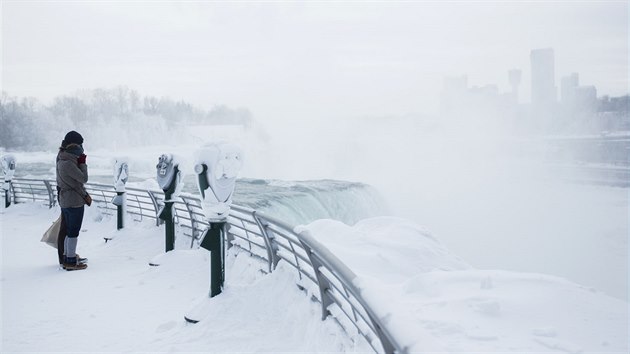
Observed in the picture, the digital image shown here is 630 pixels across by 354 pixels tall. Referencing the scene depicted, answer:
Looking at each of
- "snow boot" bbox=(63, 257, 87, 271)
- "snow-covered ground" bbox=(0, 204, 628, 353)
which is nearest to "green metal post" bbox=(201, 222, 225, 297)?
"snow-covered ground" bbox=(0, 204, 628, 353)

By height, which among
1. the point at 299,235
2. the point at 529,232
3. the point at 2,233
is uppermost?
the point at 299,235

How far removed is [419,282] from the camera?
19.7ft

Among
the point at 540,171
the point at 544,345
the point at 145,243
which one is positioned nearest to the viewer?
the point at 544,345

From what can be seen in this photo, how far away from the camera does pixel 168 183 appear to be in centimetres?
785

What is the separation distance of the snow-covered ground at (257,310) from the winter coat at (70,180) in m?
1.10

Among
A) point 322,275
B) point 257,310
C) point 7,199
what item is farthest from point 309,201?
point 322,275

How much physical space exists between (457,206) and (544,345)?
2838 inches

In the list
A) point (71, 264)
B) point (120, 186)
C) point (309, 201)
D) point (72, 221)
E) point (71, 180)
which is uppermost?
point (71, 180)

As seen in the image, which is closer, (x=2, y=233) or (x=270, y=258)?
(x=270, y=258)

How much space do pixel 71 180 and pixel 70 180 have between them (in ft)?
0.04

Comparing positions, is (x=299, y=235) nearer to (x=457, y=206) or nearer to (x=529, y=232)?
(x=529, y=232)

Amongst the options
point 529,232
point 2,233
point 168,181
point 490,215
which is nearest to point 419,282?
point 168,181

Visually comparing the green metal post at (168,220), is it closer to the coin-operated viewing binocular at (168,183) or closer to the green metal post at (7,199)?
the coin-operated viewing binocular at (168,183)

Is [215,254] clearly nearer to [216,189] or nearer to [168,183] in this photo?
[216,189]
